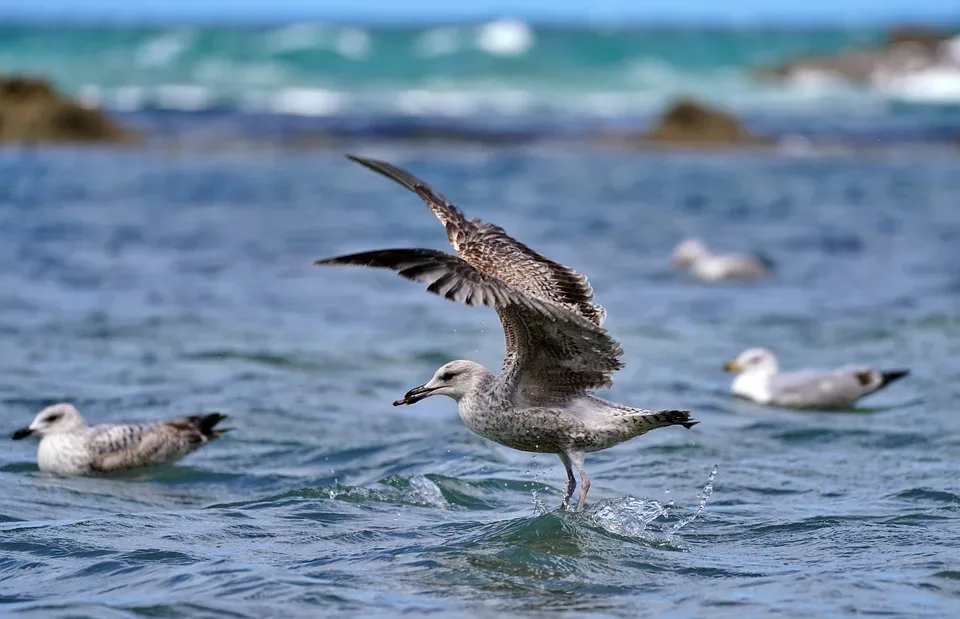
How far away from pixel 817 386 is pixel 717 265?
180 inches

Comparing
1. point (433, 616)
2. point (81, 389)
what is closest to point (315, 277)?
point (81, 389)

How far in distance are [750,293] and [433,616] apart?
365 inches

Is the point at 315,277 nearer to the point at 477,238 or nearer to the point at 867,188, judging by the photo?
the point at 477,238

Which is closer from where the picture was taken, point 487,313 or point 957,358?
point 957,358

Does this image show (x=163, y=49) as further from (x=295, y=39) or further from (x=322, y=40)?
(x=322, y=40)

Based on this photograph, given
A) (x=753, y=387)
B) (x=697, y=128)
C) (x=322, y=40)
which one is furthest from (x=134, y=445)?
(x=322, y=40)

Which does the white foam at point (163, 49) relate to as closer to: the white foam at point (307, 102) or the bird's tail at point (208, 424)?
the white foam at point (307, 102)

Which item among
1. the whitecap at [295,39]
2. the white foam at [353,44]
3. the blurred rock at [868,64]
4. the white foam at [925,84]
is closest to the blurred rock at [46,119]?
the whitecap at [295,39]

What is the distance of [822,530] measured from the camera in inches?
262

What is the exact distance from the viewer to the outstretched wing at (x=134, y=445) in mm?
8125

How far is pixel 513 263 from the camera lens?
674 cm

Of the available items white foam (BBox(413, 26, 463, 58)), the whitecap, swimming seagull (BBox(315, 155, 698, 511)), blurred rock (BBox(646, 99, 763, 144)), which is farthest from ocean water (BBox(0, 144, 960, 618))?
white foam (BBox(413, 26, 463, 58))

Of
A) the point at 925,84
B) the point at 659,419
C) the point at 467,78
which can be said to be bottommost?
the point at 659,419

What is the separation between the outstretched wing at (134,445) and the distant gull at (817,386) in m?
4.02
